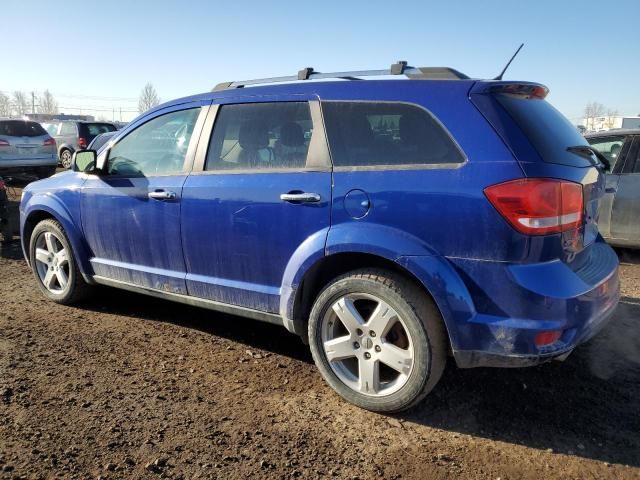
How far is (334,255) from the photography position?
2977 millimetres

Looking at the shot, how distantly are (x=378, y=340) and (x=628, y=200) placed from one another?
14.9 feet

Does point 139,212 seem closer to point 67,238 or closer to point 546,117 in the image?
point 67,238

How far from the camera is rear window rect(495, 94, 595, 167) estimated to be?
2678 millimetres

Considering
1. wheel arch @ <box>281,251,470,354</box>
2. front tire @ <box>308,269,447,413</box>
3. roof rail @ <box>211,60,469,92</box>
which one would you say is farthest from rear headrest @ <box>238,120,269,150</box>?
front tire @ <box>308,269,447,413</box>

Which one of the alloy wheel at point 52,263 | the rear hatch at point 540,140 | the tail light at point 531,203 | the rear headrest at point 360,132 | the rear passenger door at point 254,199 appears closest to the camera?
the tail light at point 531,203

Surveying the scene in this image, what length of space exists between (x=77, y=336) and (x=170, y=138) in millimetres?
1693

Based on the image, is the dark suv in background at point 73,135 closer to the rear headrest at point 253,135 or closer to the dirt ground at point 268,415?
the dirt ground at point 268,415

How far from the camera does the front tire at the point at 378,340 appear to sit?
2.73 metres

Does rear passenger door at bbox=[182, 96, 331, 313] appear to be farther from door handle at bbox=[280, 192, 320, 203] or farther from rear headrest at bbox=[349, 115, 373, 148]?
rear headrest at bbox=[349, 115, 373, 148]

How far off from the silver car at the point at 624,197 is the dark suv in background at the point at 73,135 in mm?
17489

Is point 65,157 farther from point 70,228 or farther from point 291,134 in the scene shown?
point 291,134

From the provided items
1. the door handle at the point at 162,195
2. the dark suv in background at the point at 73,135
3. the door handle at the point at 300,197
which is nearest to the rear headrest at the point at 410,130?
the door handle at the point at 300,197

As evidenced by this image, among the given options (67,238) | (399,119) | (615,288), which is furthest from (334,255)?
(67,238)

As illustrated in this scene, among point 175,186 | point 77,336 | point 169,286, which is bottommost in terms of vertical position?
point 77,336
